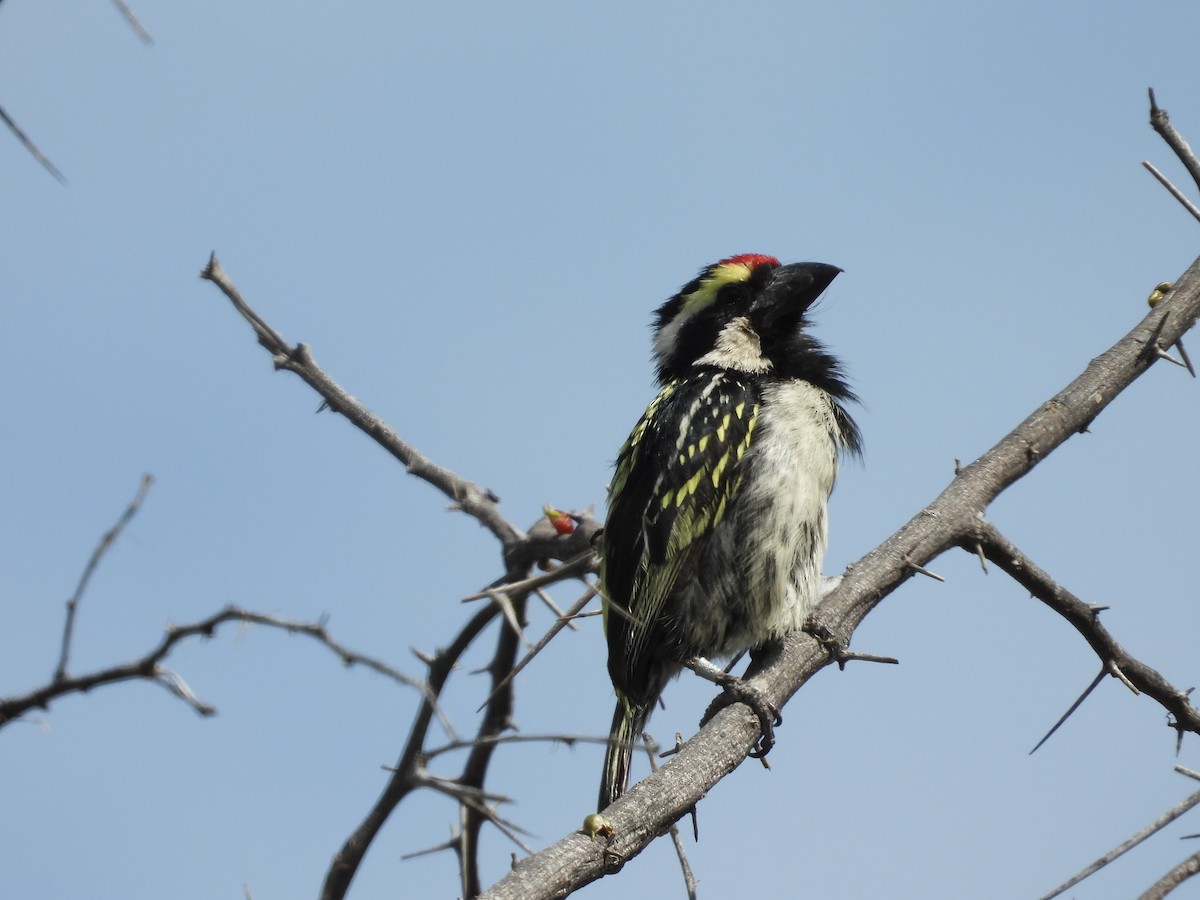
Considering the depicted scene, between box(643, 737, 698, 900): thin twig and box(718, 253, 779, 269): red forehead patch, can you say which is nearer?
box(643, 737, 698, 900): thin twig

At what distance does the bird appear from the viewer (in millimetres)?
4629

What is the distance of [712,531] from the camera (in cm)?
479

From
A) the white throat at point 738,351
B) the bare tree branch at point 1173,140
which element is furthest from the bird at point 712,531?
the bare tree branch at point 1173,140

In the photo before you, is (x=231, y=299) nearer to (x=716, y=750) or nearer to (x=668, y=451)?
(x=668, y=451)

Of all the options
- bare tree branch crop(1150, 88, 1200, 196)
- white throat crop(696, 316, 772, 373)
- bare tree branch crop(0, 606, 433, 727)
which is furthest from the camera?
white throat crop(696, 316, 772, 373)

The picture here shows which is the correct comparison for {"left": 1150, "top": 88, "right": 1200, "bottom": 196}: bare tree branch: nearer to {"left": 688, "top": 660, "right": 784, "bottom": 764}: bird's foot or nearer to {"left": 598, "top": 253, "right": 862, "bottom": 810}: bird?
{"left": 598, "top": 253, "right": 862, "bottom": 810}: bird

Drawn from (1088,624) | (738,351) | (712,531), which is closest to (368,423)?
(712,531)

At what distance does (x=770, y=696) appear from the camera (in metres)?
4.00

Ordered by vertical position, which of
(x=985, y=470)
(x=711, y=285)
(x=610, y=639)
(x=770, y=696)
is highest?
(x=711, y=285)

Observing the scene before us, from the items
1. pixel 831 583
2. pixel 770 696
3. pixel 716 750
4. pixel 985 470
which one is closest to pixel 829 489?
pixel 831 583

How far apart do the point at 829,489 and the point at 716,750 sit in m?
1.72

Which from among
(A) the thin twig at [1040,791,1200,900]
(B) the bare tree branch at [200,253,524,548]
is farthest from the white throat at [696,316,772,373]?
(A) the thin twig at [1040,791,1200,900]

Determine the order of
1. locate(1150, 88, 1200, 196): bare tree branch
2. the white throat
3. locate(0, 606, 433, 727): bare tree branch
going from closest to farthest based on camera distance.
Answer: locate(0, 606, 433, 727): bare tree branch → locate(1150, 88, 1200, 196): bare tree branch → the white throat

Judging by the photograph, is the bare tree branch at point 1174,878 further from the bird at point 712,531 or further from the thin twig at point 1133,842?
the bird at point 712,531
